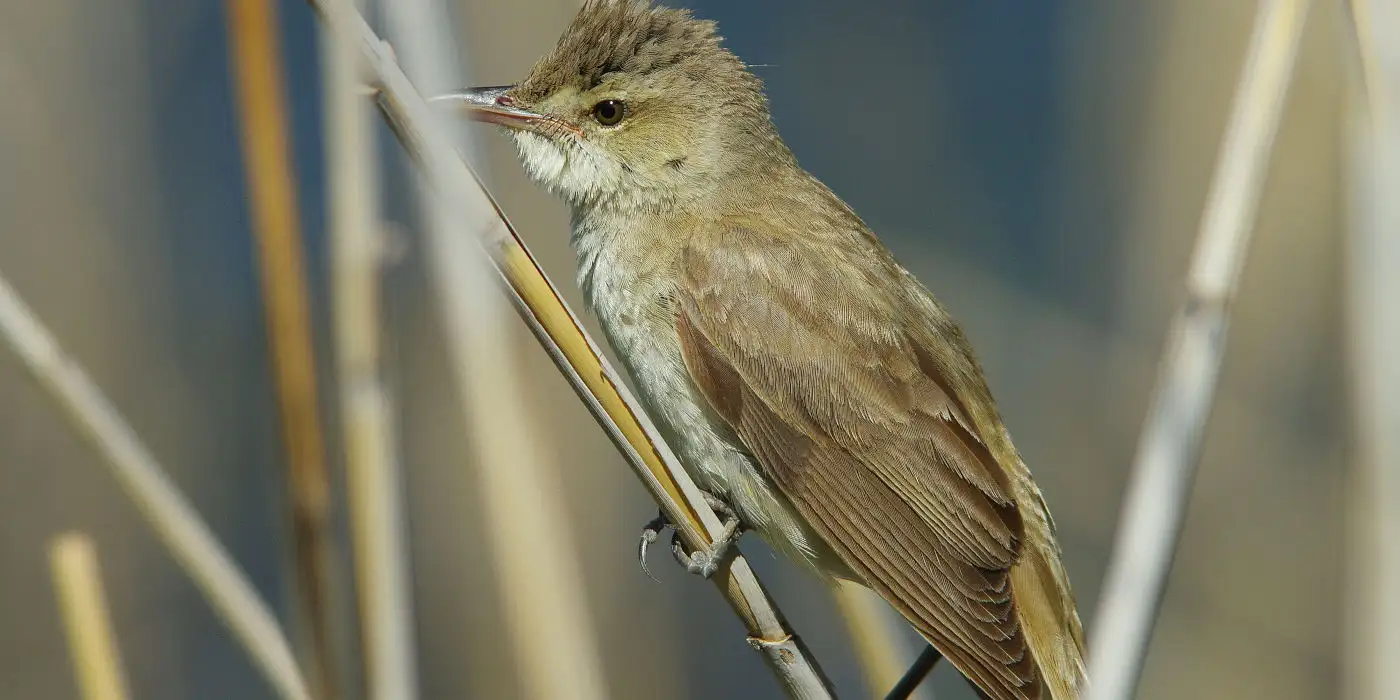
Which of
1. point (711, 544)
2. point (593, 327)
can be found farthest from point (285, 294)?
point (593, 327)

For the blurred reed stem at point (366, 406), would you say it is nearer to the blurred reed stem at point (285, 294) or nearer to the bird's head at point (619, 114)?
the blurred reed stem at point (285, 294)

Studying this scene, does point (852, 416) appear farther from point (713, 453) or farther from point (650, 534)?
point (650, 534)

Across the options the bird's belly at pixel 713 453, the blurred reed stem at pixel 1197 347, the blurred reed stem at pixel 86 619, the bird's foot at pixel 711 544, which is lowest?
the blurred reed stem at pixel 86 619

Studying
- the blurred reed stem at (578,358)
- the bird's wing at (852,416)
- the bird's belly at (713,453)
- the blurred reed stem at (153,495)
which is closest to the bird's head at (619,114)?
the bird's wing at (852,416)

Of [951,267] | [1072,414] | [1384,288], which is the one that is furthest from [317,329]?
[1384,288]

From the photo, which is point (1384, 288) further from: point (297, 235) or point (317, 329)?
point (317, 329)

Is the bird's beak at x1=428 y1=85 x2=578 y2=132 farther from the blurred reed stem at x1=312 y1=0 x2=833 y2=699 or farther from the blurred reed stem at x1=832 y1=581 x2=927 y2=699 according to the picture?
the blurred reed stem at x1=832 y1=581 x2=927 y2=699

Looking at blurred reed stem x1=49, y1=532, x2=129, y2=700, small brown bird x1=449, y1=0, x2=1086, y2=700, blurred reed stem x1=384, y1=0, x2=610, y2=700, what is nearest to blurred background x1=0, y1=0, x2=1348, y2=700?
small brown bird x1=449, y1=0, x2=1086, y2=700
